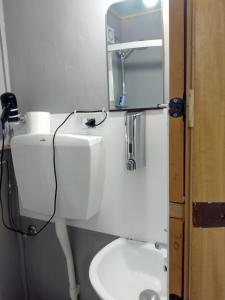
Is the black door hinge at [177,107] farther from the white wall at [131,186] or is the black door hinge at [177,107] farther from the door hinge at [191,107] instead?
the white wall at [131,186]

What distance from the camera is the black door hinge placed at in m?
0.47

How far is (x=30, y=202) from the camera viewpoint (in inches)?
48.3

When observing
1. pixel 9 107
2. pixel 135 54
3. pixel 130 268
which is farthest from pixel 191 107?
pixel 9 107

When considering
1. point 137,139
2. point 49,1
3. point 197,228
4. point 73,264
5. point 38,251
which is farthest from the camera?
point 38,251

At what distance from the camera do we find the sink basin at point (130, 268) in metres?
0.98

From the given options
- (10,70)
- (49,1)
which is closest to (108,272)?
(10,70)

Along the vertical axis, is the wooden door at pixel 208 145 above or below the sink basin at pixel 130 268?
above

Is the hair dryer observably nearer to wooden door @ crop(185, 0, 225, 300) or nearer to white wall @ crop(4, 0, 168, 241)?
white wall @ crop(4, 0, 168, 241)

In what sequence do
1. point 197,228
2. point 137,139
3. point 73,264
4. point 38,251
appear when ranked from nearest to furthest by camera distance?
point 197,228 < point 137,139 < point 73,264 < point 38,251

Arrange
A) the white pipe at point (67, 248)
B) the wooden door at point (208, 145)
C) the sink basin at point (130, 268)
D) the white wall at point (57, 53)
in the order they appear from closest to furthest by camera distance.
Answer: the wooden door at point (208, 145) → the sink basin at point (130, 268) → the white wall at point (57, 53) → the white pipe at point (67, 248)

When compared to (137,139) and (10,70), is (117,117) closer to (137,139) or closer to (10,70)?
(137,139)

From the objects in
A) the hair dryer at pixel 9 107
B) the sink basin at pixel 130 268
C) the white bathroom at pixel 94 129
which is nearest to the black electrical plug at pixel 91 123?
the white bathroom at pixel 94 129

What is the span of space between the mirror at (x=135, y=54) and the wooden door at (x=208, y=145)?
1.89ft

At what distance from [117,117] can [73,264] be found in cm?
89
